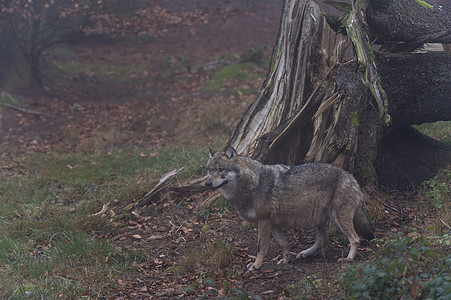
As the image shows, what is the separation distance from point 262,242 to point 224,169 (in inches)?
39.3

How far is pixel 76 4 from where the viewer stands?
15938mm

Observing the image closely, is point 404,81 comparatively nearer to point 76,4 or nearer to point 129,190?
point 129,190

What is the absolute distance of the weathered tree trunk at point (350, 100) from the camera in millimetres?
7512

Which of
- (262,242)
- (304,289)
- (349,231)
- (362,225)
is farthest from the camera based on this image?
(362,225)

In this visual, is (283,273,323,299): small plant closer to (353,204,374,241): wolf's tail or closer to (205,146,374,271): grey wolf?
(205,146,374,271): grey wolf

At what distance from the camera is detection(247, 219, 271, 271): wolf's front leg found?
21.1 feet

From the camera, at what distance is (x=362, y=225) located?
664 cm

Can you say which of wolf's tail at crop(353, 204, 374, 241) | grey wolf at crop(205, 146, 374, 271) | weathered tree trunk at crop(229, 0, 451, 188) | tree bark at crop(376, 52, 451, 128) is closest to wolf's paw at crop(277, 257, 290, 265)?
grey wolf at crop(205, 146, 374, 271)

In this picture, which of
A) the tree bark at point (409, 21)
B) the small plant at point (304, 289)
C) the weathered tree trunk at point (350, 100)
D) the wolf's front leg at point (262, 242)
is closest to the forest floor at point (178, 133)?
the small plant at point (304, 289)

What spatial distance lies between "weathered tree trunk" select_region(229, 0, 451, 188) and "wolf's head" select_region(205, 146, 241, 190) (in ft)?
5.87

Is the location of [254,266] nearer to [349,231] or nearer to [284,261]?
[284,261]

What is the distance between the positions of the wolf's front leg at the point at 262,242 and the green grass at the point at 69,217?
1.55 meters

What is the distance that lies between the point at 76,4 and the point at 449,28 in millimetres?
11385

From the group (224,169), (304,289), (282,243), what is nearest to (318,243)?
(282,243)
